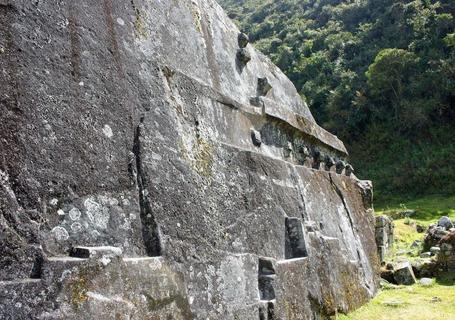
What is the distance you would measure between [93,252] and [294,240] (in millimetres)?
3252

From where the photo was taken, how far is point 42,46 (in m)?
3.10

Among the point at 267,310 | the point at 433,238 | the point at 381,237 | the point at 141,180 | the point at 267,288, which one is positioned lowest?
the point at 267,310

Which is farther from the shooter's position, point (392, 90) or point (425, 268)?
point (392, 90)

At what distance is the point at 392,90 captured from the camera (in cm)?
3331

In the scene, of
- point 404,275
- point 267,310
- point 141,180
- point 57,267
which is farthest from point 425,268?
point 57,267

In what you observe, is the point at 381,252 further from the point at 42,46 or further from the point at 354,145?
the point at 354,145

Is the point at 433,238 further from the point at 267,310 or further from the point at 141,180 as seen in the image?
the point at 141,180

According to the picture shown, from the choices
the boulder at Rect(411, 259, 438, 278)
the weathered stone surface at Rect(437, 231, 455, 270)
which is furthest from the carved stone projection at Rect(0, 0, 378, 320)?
the weathered stone surface at Rect(437, 231, 455, 270)

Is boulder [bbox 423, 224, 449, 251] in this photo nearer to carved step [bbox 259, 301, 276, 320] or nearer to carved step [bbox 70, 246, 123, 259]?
carved step [bbox 259, 301, 276, 320]

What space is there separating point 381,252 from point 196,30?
7597 millimetres

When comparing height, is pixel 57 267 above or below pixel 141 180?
below

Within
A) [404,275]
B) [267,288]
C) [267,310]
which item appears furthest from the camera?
[404,275]

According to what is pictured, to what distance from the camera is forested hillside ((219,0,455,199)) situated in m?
28.8

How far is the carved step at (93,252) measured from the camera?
281 centimetres
